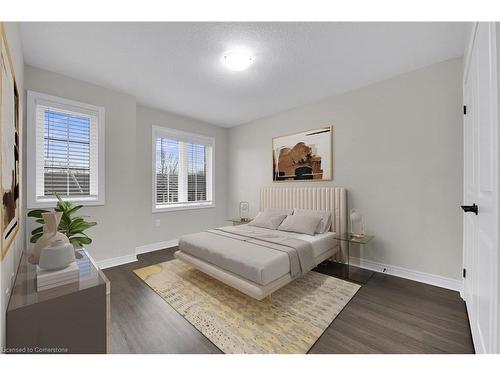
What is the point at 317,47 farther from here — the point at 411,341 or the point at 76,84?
the point at 76,84

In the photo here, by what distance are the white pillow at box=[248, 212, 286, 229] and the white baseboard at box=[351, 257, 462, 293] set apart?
1.25 metres

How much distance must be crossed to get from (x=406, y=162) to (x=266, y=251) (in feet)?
7.11

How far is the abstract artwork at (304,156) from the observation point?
348 centimetres

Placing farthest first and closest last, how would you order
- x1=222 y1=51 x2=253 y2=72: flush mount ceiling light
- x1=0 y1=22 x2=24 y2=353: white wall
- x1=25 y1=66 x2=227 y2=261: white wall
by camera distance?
x1=25 y1=66 x2=227 y2=261: white wall, x1=222 y1=51 x2=253 y2=72: flush mount ceiling light, x1=0 y1=22 x2=24 y2=353: white wall

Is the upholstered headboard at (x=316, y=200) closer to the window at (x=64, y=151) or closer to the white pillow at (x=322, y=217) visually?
the white pillow at (x=322, y=217)

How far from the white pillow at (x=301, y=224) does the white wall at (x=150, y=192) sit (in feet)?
7.04

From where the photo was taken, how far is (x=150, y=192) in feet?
13.0

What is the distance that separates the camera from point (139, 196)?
3.82 m

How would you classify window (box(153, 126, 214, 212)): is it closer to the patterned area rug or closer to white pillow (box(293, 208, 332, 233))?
the patterned area rug

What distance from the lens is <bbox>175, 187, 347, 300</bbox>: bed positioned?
2047mm

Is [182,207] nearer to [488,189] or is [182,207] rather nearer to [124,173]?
[124,173]

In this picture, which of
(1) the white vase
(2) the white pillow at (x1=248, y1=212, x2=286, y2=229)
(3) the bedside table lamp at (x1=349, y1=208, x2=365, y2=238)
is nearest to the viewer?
(1) the white vase

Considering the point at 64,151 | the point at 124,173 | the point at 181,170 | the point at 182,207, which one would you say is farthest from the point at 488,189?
the point at 181,170

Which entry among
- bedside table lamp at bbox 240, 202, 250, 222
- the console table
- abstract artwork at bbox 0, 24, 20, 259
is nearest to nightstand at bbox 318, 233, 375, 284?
bedside table lamp at bbox 240, 202, 250, 222
